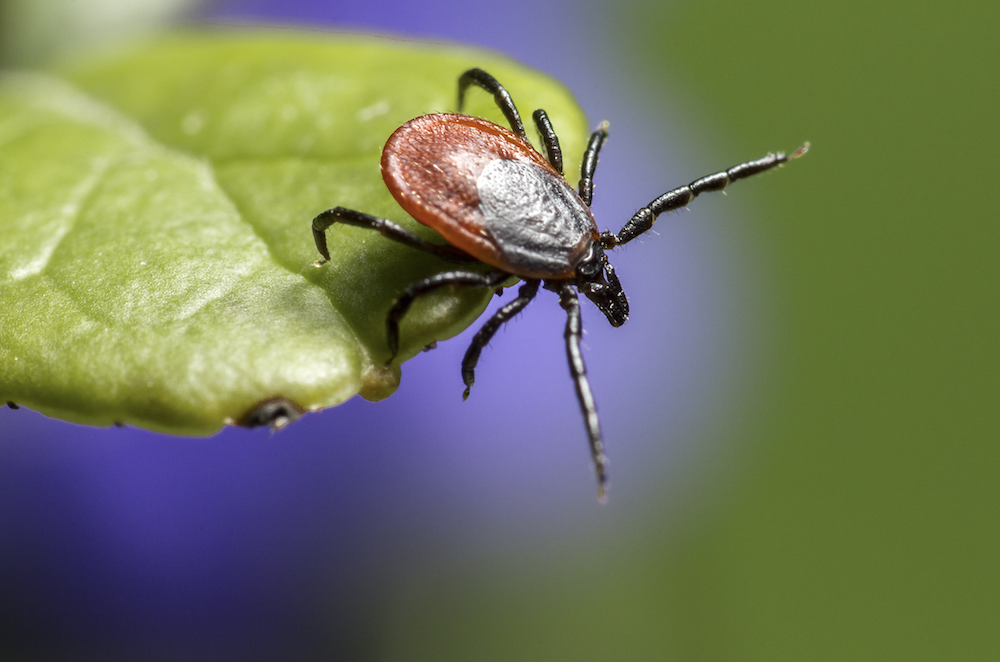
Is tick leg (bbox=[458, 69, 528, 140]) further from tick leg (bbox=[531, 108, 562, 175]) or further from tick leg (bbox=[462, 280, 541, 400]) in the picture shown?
tick leg (bbox=[462, 280, 541, 400])

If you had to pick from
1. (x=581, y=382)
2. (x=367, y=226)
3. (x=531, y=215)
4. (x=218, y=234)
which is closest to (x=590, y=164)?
(x=531, y=215)

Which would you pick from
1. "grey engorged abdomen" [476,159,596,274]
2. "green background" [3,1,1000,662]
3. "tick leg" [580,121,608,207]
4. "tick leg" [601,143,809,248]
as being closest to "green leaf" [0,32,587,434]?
"grey engorged abdomen" [476,159,596,274]

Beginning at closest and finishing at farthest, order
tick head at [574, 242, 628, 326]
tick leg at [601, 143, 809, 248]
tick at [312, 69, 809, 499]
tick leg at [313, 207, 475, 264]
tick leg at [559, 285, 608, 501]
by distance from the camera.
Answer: tick leg at [313, 207, 475, 264] < tick at [312, 69, 809, 499] < tick leg at [559, 285, 608, 501] < tick head at [574, 242, 628, 326] < tick leg at [601, 143, 809, 248]

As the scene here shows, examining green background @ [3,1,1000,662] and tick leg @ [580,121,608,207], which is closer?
tick leg @ [580,121,608,207]

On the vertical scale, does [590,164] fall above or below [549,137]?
below

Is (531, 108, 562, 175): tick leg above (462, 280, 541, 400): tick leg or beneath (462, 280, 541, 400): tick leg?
above

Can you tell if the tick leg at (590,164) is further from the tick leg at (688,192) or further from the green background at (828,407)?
the green background at (828,407)

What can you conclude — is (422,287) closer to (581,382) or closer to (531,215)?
(531,215)
